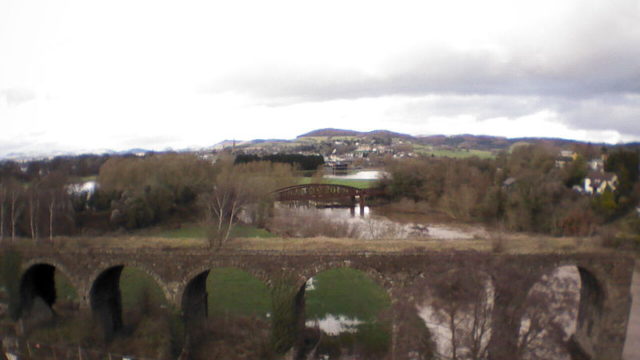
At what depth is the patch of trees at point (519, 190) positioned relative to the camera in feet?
79.2

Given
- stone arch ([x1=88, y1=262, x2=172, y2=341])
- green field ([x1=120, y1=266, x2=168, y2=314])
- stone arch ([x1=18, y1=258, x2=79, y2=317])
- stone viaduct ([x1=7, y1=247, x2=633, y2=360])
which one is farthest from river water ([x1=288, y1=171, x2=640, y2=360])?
stone arch ([x1=18, y1=258, x2=79, y2=317])

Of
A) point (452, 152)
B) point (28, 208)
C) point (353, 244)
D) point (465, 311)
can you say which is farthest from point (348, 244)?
point (452, 152)

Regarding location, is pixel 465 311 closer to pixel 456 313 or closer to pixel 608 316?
pixel 456 313

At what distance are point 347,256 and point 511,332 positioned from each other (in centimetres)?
503

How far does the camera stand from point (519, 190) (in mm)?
29422

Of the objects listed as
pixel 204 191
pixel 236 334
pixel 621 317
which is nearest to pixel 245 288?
pixel 236 334

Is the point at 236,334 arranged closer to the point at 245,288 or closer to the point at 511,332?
the point at 245,288

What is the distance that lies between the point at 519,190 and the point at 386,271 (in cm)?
2143

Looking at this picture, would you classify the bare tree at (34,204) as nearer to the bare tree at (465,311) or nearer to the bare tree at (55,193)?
the bare tree at (55,193)

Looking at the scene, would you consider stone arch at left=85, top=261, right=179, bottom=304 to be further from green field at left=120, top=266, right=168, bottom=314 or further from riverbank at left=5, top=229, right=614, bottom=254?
green field at left=120, top=266, right=168, bottom=314

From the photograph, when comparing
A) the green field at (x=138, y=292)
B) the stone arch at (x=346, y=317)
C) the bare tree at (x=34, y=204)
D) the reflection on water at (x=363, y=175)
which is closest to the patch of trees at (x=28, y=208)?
the bare tree at (x=34, y=204)

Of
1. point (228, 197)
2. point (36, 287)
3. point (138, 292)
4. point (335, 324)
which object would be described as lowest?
point (335, 324)

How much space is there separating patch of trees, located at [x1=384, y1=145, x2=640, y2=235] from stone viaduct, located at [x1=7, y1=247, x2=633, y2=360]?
1219cm

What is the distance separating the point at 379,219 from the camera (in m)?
33.2
